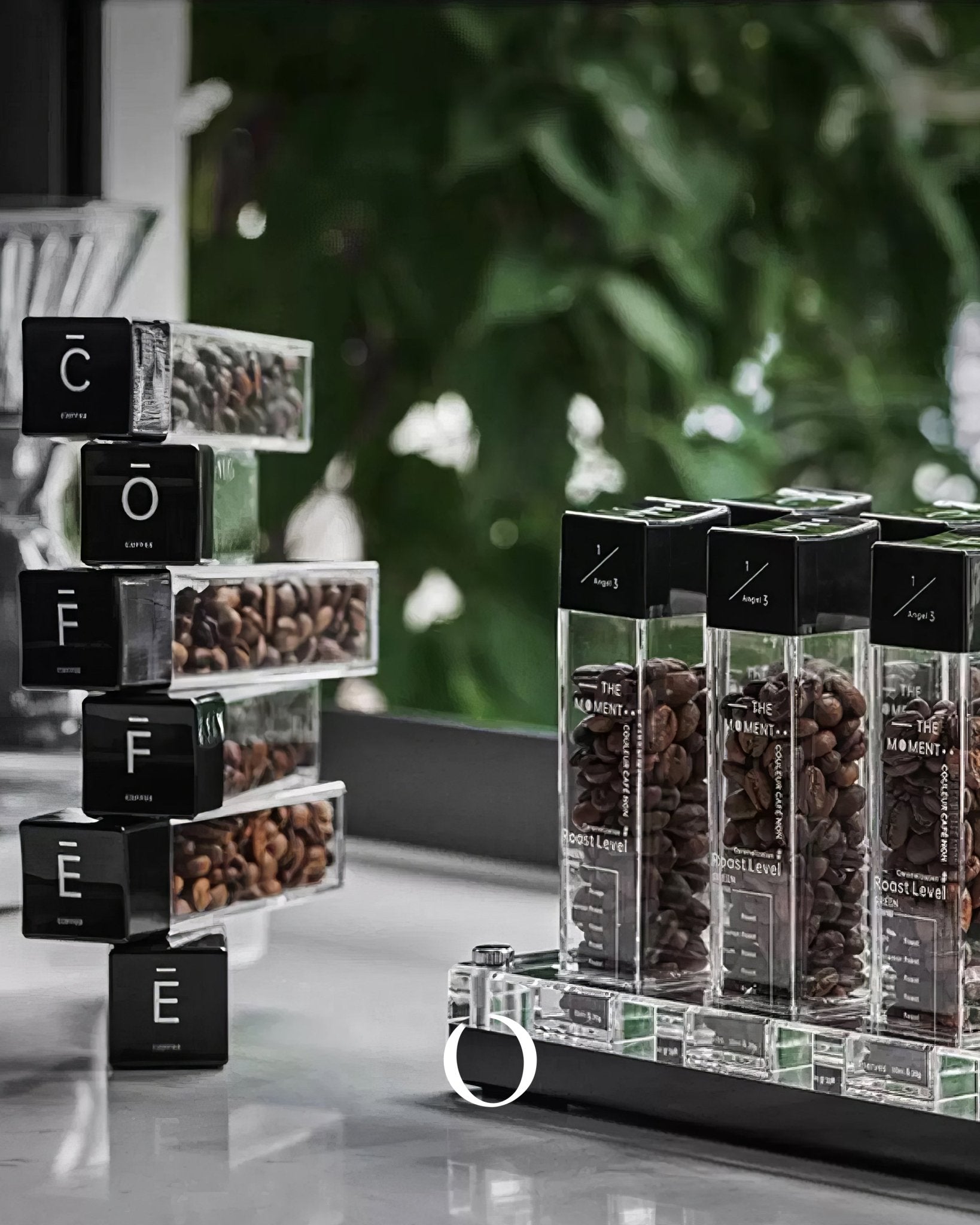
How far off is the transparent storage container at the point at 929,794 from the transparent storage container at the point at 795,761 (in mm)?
24

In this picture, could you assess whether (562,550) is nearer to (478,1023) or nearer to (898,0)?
(478,1023)

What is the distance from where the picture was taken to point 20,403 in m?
1.27

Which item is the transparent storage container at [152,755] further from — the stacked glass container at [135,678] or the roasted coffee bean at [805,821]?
the roasted coffee bean at [805,821]

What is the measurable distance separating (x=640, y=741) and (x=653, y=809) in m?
0.03

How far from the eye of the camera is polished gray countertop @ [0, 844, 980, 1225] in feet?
2.58

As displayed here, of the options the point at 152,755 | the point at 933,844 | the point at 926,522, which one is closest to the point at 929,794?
the point at 933,844

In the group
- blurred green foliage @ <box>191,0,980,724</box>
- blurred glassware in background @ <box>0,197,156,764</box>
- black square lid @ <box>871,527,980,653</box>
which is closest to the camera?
black square lid @ <box>871,527,980,653</box>

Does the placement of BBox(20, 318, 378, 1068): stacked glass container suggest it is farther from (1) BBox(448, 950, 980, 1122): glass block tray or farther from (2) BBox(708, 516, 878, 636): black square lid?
(2) BBox(708, 516, 878, 636): black square lid

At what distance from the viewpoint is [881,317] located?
8.64ft

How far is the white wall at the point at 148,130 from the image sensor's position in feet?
6.76

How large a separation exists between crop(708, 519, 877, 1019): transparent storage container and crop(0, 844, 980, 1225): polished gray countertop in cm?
8

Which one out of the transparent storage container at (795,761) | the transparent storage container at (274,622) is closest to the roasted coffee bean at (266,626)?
the transparent storage container at (274,622)

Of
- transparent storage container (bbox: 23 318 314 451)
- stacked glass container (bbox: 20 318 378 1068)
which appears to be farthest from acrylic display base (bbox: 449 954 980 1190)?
transparent storage container (bbox: 23 318 314 451)

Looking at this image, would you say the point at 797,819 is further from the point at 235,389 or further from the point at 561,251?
the point at 561,251
